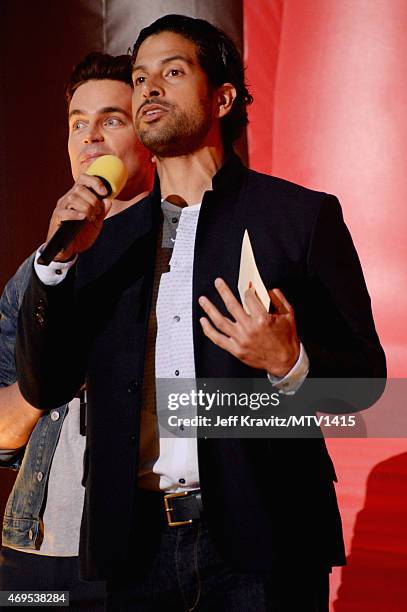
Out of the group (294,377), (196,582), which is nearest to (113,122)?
(294,377)

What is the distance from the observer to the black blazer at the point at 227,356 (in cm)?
115

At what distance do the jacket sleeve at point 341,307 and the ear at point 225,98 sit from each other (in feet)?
1.15

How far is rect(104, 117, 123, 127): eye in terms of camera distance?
1.81 meters

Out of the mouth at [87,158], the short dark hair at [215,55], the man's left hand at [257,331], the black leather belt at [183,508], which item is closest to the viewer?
the man's left hand at [257,331]

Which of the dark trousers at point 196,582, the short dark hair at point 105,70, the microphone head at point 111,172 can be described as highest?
the short dark hair at point 105,70

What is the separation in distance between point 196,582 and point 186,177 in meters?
0.62

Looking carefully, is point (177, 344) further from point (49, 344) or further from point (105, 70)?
point (105, 70)

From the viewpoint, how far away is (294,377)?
1128mm

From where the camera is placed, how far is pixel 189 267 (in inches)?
50.1

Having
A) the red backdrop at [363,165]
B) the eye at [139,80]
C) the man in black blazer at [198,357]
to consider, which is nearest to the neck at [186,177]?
the man in black blazer at [198,357]

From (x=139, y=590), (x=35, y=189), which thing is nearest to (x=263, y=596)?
(x=139, y=590)

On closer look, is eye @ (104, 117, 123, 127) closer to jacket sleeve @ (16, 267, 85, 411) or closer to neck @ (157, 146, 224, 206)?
neck @ (157, 146, 224, 206)

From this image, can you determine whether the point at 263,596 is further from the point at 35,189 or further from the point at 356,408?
the point at 35,189

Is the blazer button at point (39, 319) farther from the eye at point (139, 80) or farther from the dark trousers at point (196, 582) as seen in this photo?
the eye at point (139, 80)
